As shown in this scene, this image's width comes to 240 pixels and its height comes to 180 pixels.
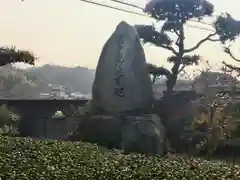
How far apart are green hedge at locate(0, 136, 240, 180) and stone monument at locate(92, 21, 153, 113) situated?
3.25 metres

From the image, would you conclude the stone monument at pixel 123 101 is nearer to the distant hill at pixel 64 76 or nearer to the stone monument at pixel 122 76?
the stone monument at pixel 122 76

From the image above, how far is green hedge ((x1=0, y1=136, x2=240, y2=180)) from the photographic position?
7.26m

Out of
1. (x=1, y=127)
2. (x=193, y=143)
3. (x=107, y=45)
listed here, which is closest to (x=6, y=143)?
(x=1, y=127)

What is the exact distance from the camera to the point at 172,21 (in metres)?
19.4

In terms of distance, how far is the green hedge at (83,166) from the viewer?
726 cm

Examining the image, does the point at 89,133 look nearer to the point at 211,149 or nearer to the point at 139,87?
the point at 139,87

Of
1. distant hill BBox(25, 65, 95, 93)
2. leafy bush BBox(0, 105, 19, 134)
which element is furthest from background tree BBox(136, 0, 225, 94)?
distant hill BBox(25, 65, 95, 93)

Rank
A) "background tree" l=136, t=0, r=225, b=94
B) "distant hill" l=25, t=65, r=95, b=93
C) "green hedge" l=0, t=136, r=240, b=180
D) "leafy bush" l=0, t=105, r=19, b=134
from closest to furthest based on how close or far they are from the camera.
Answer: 1. "green hedge" l=0, t=136, r=240, b=180
2. "leafy bush" l=0, t=105, r=19, b=134
3. "background tree" l=136, t=0, r=225, b=94
4. "distant hill" l=25, t=65, r=95, b=93

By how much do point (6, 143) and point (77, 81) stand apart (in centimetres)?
4203

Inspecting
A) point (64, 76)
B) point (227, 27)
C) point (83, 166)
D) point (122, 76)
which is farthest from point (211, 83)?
point (64, 76)

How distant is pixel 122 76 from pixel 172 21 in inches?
266

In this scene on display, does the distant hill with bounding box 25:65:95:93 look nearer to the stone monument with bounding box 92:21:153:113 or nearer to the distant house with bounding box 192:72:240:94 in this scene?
the distant house with bounding box 192:72:240:94

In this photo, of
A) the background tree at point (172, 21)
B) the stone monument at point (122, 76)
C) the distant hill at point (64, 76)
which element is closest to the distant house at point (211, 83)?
the background tree at point (172, 21)

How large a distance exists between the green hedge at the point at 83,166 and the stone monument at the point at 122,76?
3245 millimetres
